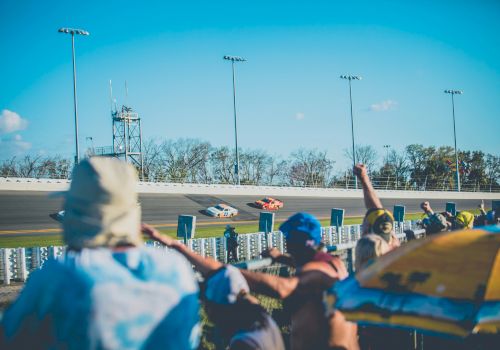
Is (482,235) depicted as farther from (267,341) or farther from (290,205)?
(290,205)

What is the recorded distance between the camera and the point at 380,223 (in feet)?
14.8

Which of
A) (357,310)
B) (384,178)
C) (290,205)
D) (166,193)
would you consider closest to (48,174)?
(166,193)

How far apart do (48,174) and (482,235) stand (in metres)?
73.9

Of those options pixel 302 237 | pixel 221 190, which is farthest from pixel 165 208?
pixel 302 237

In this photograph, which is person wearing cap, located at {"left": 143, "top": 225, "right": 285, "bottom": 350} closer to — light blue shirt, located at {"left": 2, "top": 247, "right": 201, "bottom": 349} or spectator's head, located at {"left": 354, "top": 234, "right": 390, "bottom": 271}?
light blue shirt, located at {"left": 2, "top": 247, "right": 201, "bottom": 349}

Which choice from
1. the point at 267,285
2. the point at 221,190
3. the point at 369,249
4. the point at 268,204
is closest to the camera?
the point at 267,285

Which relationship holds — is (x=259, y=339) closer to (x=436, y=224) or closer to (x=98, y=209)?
(x=98, y=209)

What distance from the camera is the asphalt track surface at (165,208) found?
27875 millimetres

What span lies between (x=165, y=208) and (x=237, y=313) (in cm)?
3537

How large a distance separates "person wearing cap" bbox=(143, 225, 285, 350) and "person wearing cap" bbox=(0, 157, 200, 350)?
29cm

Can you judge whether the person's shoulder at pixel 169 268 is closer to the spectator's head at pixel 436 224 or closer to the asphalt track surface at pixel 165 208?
the spectator's head at pixel 436 224

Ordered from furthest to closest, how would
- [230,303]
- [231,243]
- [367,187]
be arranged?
[231,243]
[367,187]
[230,303]

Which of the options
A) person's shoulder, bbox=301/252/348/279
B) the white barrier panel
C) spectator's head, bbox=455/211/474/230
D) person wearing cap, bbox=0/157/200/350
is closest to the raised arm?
person's shoulder, bbox=301/252/348/279

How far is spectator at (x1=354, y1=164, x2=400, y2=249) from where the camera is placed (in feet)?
14.8
